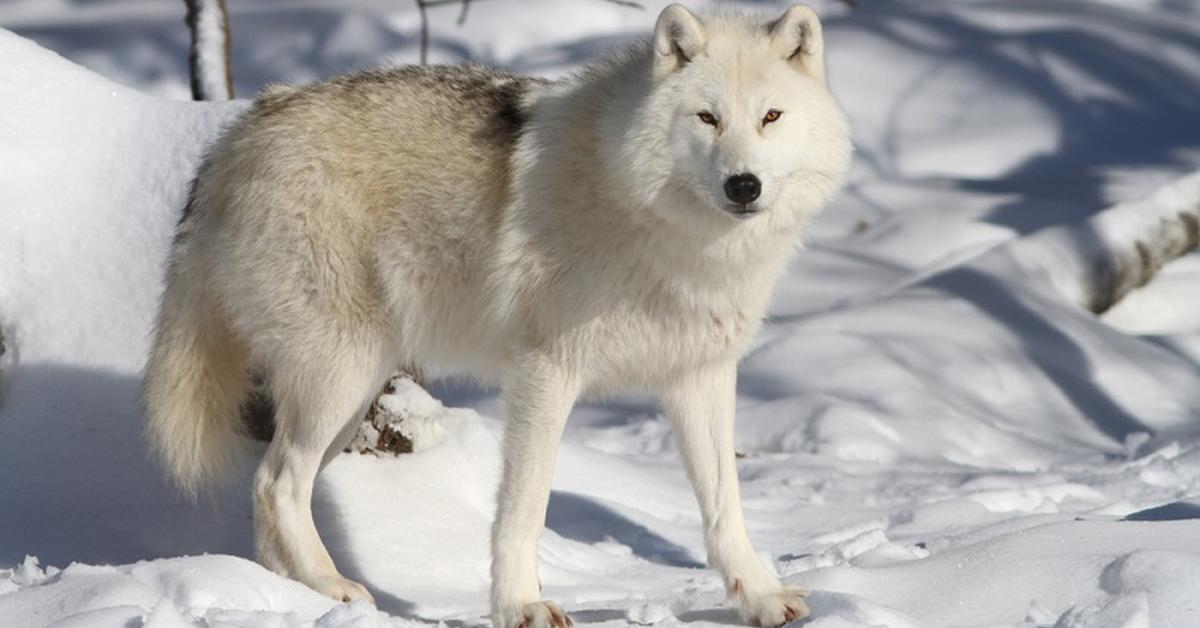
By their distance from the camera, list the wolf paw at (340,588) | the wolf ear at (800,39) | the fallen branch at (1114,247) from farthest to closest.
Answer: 1. the fallen branch at (1114,247)
2. the wolf paw at (340,588)
3. the wolf ear at (800,39)

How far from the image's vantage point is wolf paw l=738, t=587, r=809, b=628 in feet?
12.9

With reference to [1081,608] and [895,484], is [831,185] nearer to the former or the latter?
[1081,608]

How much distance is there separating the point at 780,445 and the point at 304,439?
270cm

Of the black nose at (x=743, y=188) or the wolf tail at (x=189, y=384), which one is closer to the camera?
the black nose at (x=743, y=188)

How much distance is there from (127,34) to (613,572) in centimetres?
889

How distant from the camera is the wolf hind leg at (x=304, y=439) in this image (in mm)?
4324

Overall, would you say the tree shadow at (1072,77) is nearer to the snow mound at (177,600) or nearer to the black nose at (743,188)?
the black nose at (743,188)

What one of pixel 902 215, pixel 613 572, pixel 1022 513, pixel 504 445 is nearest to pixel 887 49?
pixel 902 215

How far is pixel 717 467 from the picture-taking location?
4.25 m

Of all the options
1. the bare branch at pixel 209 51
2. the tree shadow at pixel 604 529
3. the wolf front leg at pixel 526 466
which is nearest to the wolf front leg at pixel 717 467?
the wolf front leg at pixel 526 466

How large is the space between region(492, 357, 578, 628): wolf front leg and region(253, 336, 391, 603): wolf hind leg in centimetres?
49

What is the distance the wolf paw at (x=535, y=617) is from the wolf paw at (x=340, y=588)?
1.61ft

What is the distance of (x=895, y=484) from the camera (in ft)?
19.7

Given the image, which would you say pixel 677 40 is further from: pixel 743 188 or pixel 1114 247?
pixel 1114 247
